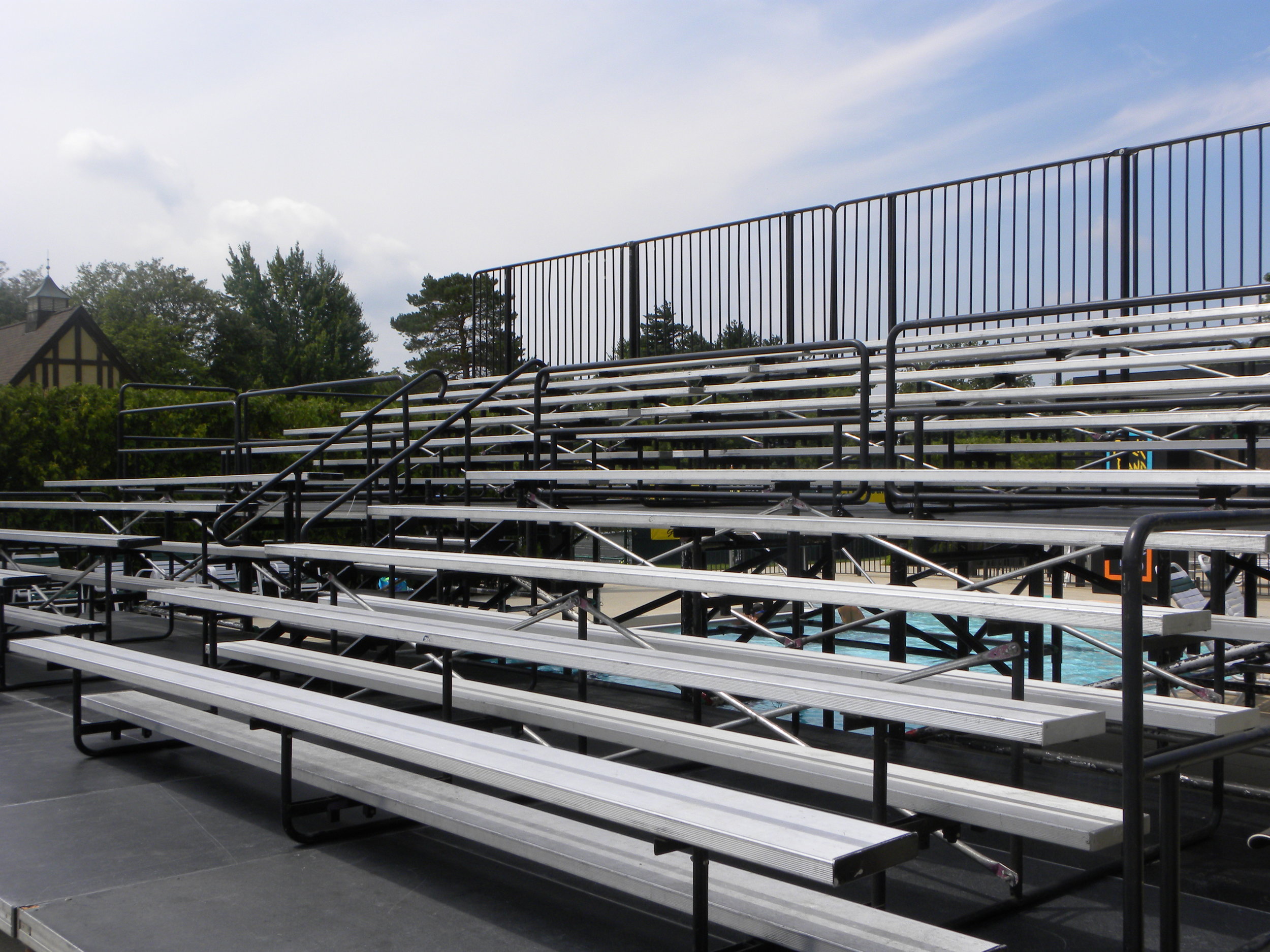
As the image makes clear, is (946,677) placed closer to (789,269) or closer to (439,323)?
(789,269)

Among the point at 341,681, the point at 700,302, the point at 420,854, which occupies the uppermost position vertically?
the point at 700,302

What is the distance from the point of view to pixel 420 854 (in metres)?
3.49

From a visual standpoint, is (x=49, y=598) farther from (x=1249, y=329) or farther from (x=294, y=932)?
(x=1249, y=329)

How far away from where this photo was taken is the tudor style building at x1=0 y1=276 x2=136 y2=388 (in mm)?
39938

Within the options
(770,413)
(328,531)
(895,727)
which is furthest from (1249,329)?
(328,531)

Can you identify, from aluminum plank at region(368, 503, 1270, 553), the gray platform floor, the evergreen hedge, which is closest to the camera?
the gray platform floor

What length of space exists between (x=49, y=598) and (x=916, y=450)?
720 centimetres

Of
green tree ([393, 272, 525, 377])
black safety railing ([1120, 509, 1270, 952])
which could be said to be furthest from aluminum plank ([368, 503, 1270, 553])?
green tree ([393, 272, 525, 377])

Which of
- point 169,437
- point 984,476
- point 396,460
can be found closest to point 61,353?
point 169,437

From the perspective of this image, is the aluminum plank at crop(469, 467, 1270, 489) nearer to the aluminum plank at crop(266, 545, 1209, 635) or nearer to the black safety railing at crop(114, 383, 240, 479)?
the aluminum plank at crop(266, 545, 1209, 635)

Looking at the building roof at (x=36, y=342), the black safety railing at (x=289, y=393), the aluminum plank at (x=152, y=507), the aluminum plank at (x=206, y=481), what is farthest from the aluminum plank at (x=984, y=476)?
the building roof at (x=36, y=342)

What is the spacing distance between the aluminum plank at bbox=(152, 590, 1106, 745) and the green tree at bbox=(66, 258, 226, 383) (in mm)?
48454

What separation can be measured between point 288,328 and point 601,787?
57.9 meters

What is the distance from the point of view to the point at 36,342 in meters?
40.9
